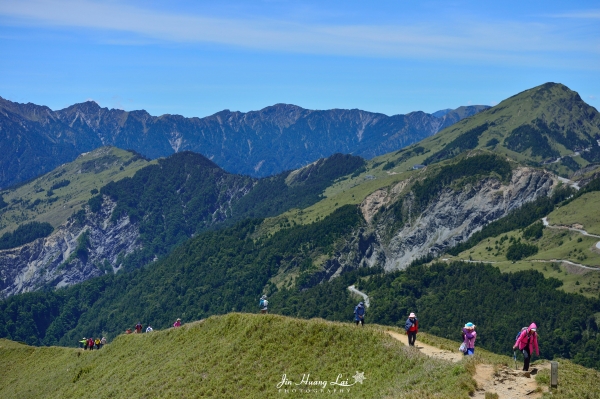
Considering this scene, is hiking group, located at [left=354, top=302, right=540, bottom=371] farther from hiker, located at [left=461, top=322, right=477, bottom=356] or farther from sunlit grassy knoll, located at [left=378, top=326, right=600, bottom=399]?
sunlit grassy knoll, located at [left=378, top=326, right=600, bottom=399]

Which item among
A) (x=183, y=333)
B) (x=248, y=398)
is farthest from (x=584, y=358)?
(x=248, y=398)

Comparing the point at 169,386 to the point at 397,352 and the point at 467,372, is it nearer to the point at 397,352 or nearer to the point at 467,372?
the point at 397,352

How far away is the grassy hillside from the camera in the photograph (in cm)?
4666

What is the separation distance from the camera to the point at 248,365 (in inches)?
2322

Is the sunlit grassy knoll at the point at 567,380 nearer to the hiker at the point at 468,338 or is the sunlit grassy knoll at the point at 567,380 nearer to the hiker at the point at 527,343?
the hiker at the point at 527,343

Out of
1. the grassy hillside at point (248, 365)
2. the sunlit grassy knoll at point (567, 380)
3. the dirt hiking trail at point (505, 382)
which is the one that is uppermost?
the sunlit grassy knoll at point (567, 380)

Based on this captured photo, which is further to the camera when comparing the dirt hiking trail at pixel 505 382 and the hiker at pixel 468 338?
the hiker at pixel 468 338

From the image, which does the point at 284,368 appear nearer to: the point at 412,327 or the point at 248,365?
the point at 248,365

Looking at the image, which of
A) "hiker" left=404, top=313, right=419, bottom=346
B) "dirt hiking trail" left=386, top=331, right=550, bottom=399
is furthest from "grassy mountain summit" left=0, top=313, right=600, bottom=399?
"hiker" left=404, top=313, right=419, bottom=346

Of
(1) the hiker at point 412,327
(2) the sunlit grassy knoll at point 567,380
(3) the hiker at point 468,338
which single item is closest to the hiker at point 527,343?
(2) the sunlit grassy knoll at point 567,380

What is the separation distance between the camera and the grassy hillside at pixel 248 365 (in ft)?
153

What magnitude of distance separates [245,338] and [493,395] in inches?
1244

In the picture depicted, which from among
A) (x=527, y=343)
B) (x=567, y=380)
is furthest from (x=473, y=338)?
(x=567, y=380)

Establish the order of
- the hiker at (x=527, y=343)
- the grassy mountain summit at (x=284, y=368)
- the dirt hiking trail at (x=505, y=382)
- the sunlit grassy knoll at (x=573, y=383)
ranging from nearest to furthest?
the sunlit grassy knoll at (x=573, y=383), the dirt hiking trail at (x=505, y=382), the grassy mountain summit at (x=284, y=368), the hiker at (x=527, y=343)
